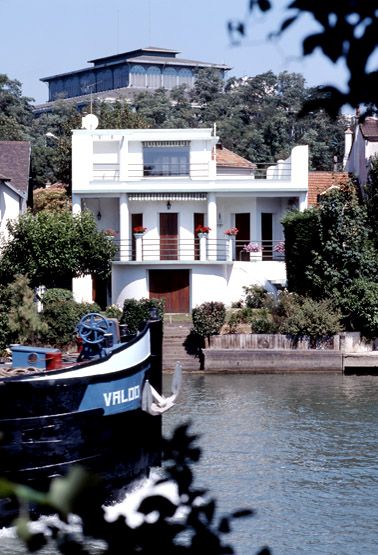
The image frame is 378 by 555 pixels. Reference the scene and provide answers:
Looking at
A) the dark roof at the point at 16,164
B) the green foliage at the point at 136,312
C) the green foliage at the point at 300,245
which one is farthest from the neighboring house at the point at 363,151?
the dark roof at the point at 16,164

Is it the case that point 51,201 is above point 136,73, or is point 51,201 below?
below

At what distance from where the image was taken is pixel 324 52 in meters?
3.27

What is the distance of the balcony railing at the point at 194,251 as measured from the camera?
4166 centimetres

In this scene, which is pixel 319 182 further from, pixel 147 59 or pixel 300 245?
pixel 147 59

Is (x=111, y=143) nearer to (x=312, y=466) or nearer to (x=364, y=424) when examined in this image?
(x=364, y=424)

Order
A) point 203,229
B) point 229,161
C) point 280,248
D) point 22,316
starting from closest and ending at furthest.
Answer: point 22,316 < point 203,229 < point 280,248 < point 229,161

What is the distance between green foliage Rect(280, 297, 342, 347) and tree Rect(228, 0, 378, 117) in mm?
30949

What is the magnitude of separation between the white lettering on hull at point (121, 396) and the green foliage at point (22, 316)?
1456cm

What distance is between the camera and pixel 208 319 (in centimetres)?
3494

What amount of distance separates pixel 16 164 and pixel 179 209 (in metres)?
7.08

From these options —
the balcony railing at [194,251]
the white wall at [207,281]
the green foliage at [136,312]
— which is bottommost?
the green foliage at [136,312]

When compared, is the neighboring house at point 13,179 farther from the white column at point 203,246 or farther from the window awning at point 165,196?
the white column at point 203,246

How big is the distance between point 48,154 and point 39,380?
57943 millimetres

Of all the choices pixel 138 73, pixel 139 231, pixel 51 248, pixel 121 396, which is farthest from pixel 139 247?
pixel 138 73
